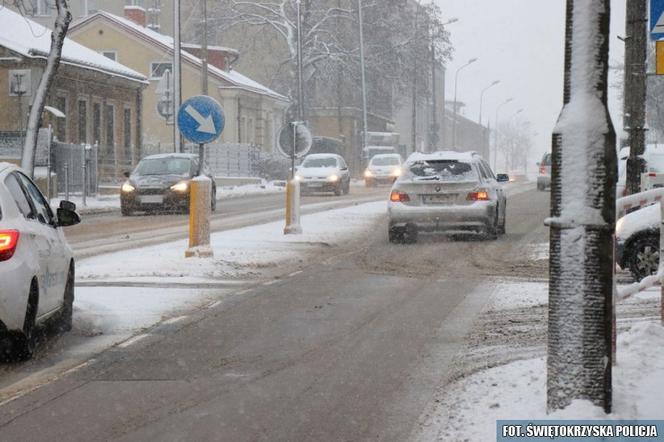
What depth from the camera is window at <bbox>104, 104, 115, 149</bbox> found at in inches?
2092

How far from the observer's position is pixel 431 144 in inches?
3460

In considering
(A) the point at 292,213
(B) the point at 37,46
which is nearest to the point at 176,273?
(A) the point at 292,213

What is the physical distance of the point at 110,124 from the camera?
53.7m

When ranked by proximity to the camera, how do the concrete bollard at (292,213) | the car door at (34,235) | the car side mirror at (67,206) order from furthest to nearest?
the concrete bollard at (292,213) < the car side mirror at (67,206) < the car door at (34,235)

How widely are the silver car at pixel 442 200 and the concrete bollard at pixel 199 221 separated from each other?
4.50m

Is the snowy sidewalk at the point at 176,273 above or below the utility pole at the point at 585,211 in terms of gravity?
below

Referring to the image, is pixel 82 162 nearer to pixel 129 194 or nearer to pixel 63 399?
pixel 129 194

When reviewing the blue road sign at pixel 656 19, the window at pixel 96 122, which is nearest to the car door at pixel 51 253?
the blue road sign at pixel 656 19

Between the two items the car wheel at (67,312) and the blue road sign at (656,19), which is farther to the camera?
the blue road sign at (656,19)

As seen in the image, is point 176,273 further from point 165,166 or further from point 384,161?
point 384,161

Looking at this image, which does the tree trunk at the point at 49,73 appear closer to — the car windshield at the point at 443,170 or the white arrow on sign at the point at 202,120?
the car windshield at the point at 443,170

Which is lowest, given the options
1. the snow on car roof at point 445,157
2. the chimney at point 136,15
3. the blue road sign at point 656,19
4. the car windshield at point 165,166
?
the car windshield at point 165,166

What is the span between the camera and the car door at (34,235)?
9.36 metres

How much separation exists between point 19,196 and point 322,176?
38148mm
